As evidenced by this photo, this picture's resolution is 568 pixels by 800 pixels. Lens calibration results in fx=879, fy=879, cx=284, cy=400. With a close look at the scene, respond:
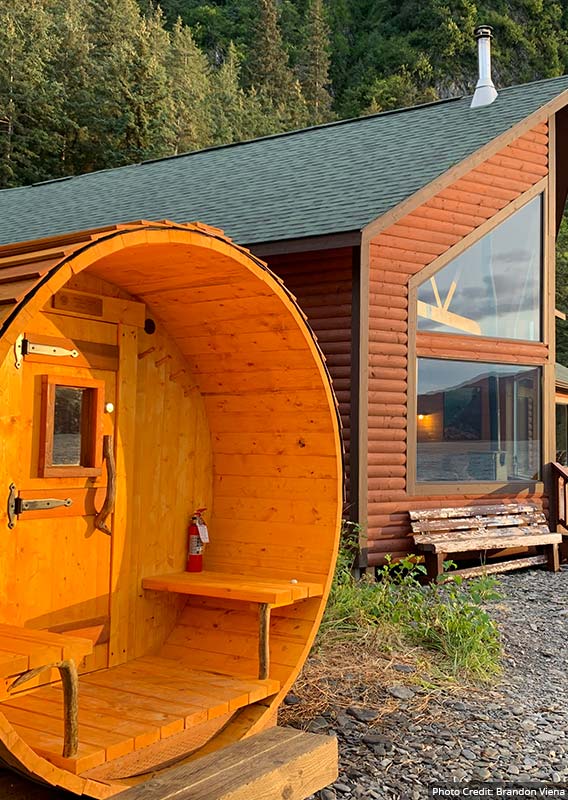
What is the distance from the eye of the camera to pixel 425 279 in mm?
8961

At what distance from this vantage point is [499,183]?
9.77m

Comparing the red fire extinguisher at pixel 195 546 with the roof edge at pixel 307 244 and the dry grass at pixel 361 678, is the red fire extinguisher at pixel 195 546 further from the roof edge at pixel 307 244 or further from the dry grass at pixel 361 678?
the roof edge at pixel 307 244

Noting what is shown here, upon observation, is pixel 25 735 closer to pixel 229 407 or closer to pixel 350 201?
pixel 229 407

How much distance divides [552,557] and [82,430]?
6.99 metres

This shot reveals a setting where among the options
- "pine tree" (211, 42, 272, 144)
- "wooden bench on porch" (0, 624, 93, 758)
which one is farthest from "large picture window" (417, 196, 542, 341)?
"pine tree" (211, 42, 272, 144)

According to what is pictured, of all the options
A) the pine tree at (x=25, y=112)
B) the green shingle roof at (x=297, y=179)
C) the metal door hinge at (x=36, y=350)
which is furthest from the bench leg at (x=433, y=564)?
the pine tree at (x=25, y=112)

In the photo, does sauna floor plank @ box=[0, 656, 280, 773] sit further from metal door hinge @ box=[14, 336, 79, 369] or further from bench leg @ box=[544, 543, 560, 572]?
bench leg @ box=[544, 543, 560, 572]

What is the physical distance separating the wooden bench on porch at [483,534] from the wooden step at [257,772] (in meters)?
4.92

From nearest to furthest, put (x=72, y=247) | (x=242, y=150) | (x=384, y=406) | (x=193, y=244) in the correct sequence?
(x=72, y=247), (x=193, y=244), (x=384, y=406), (x=242, y=150)

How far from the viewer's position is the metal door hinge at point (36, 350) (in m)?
3.61

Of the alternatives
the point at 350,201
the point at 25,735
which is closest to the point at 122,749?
the point at 25,735

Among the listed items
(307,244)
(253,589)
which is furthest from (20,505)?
(307,244)

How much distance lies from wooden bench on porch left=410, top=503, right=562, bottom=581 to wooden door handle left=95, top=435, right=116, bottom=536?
490 centimetres

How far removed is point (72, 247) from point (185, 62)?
1697 inches
